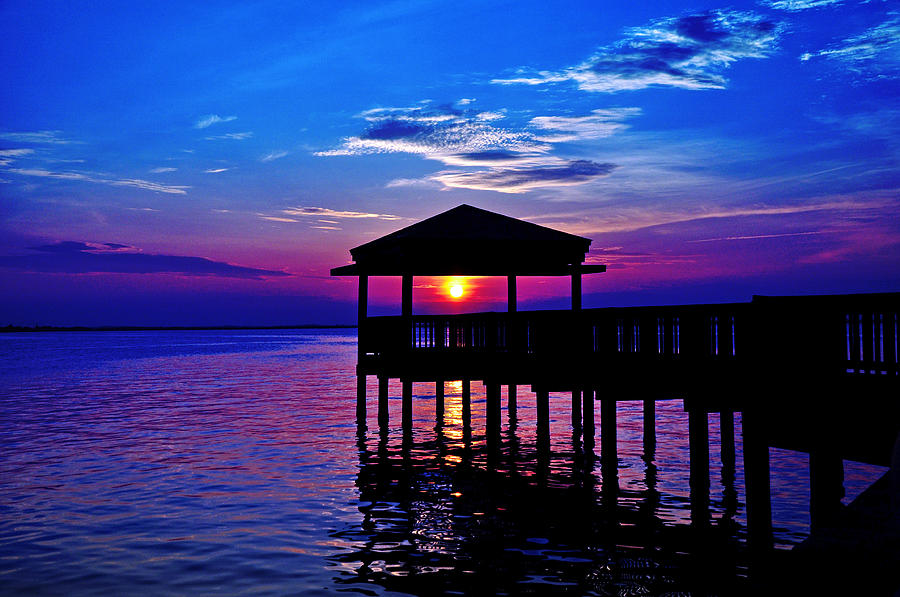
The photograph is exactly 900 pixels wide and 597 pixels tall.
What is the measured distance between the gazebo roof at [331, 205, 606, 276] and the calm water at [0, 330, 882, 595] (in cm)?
515

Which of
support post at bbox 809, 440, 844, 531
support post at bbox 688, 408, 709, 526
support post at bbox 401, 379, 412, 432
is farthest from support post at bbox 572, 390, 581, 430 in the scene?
support post at bbox 809, 440, 844, 531

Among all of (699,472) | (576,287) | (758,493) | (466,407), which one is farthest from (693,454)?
(466,407)

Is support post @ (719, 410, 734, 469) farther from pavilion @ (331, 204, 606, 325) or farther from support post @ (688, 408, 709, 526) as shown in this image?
pavilion @ (331, 204, 606, 325)

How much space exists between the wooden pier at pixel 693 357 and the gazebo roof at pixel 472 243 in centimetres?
5

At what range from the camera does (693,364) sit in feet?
40.0

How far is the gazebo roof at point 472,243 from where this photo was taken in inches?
839

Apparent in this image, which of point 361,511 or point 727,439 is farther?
point 727,439

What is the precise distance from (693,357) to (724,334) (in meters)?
0.78

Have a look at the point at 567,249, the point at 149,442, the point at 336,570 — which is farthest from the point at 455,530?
the point at 149,442

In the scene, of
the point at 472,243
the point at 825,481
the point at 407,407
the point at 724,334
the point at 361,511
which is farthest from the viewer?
the point at 407,407

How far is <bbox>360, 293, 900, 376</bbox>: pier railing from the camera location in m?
9.41

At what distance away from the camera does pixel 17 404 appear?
120 ft

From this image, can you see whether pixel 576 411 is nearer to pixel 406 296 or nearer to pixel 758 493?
pixel 406 296

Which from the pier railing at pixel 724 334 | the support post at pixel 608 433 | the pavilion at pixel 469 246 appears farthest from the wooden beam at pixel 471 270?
the support post at pixel 608 433
